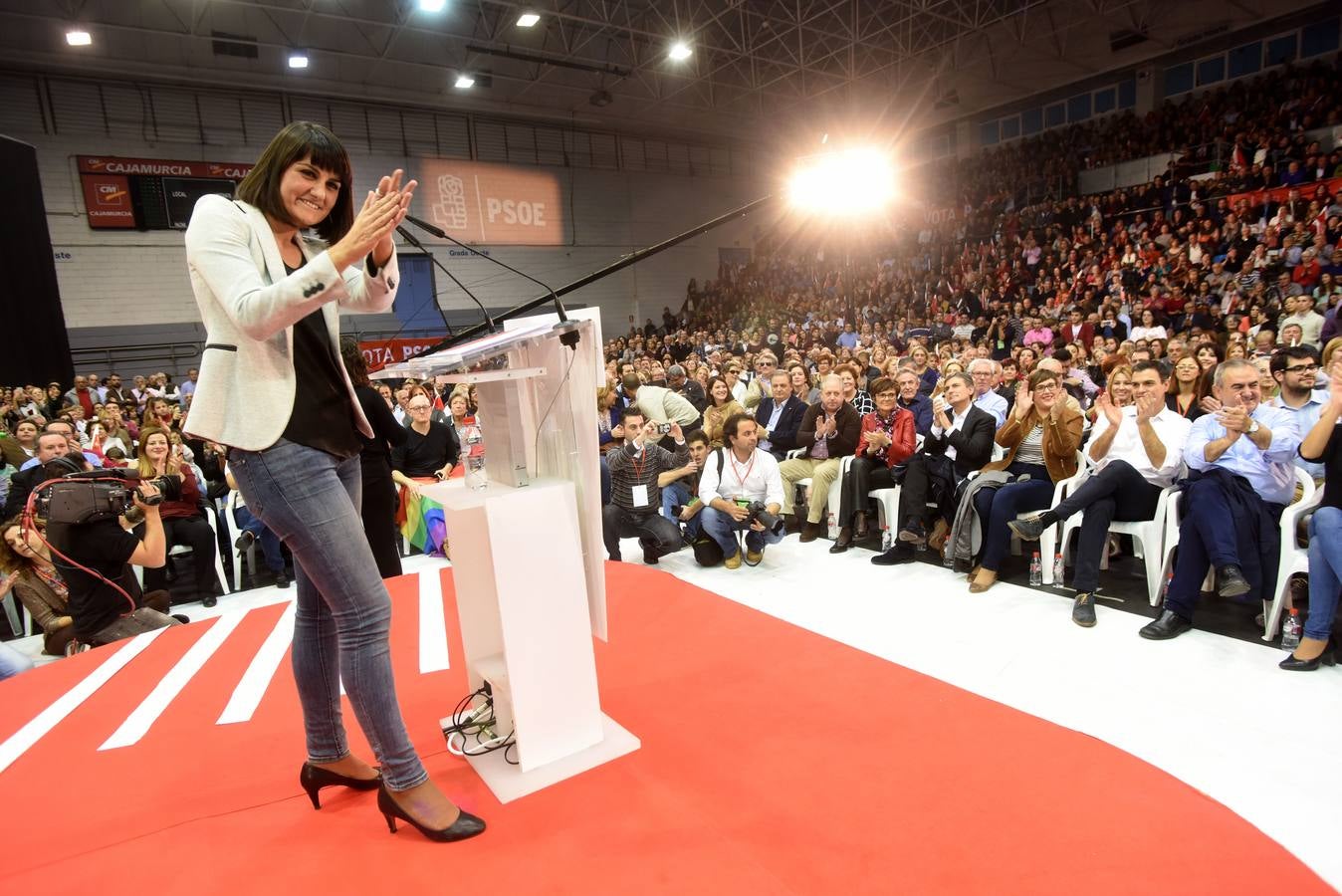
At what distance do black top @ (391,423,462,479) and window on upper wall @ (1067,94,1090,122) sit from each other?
15496 mm

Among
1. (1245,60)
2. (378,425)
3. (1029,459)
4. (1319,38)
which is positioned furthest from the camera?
(1245,60)

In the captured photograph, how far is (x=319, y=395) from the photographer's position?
1.49 metres

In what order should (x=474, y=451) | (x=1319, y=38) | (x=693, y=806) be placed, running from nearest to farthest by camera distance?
(x=693, y=806) < (x=474, y=451) < (x=1319, y=38)

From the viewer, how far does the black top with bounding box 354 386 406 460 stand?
3250 millimetres

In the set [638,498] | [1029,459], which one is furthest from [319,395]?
[1029,459]

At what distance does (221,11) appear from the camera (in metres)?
11.0

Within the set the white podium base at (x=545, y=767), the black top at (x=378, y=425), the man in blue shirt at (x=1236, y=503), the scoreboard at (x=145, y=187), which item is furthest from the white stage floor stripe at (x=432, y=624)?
the scoreboard at (x=145, y=187)

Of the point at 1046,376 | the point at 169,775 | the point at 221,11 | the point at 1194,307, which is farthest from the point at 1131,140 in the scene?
the point at 169,775

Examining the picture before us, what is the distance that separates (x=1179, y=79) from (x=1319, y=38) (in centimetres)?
206

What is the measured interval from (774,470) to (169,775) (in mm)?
3337

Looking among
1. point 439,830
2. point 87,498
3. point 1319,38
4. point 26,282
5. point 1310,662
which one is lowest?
point 1310,662

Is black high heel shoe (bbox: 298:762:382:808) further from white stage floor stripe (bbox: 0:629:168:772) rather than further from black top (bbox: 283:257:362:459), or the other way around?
white stage floor stripe (bbox: 0:629:168:772)

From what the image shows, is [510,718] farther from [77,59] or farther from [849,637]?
[77,59]

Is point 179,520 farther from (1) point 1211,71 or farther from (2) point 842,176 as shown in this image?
(1) point 1211,71
